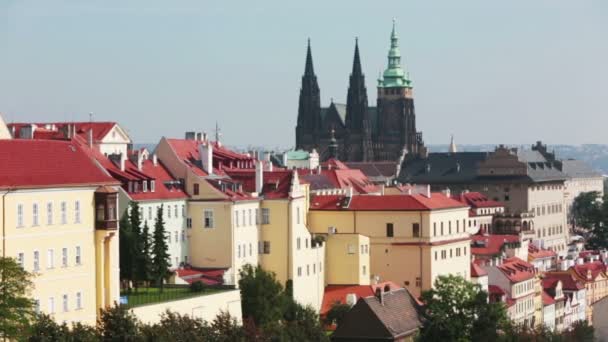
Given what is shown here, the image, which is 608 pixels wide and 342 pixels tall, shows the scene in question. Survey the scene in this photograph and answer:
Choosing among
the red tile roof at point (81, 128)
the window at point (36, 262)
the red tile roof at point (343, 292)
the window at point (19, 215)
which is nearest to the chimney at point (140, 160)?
the red tile roof at point (81, 128)

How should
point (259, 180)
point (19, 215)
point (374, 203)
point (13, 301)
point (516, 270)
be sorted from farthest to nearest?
point (516, 270)
point (374, 203)
point (259, 180)
point (19, 215)
point (13, 301)

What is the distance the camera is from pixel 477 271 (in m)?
132

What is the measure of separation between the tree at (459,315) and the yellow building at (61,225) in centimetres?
2127

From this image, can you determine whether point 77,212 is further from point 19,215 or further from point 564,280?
point 564,280

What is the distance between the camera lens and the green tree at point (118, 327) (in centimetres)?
7575

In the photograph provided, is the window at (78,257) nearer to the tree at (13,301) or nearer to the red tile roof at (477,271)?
the tree at (13,301)

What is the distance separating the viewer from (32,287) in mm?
74500

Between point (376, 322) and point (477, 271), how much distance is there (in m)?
36.6

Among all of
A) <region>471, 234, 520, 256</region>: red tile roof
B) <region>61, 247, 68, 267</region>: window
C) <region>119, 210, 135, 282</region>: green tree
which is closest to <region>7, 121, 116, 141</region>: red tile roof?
<region>119, 210, 135, 282</region>: green tree

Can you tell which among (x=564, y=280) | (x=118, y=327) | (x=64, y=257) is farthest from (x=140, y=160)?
(x=564, y=280)

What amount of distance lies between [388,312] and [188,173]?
15.6 meters

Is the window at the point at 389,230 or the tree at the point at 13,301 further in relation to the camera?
the window at the point at 389,230

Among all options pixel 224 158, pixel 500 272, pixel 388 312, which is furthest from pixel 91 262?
pixel 500 272

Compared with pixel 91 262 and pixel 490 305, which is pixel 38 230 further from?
pixel 490 305
